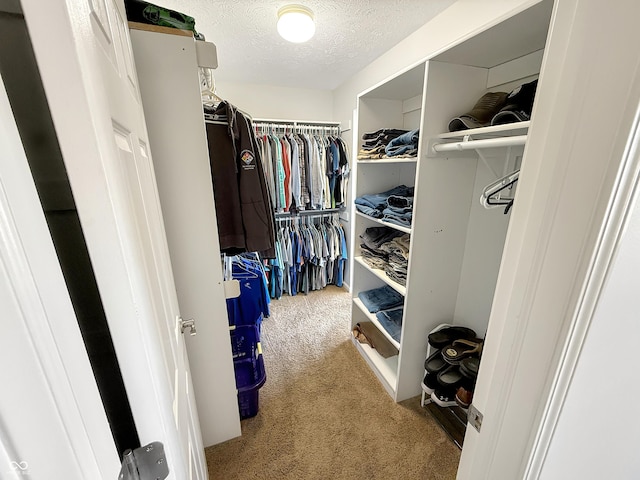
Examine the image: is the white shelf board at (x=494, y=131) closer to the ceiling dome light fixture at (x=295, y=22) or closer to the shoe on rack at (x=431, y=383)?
the ceiling dome light fixture at (x=295, y=22)

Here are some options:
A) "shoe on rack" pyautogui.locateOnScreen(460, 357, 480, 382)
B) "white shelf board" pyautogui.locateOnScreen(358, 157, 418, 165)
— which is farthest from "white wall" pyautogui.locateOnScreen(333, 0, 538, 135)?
"shoe on rack" pyautogui.locateOnScreen(460, 357, 480, 382)

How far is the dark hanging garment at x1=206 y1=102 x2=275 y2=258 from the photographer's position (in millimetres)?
1344

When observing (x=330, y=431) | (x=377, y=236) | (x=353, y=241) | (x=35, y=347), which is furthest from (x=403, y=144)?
(x=330, y=431)

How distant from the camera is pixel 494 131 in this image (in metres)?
1.00

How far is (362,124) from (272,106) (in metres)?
1.64

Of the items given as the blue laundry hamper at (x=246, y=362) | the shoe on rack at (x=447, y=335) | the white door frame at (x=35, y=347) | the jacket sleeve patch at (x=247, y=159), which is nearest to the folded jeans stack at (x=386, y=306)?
the shoe on rack at (x=447, y=335)

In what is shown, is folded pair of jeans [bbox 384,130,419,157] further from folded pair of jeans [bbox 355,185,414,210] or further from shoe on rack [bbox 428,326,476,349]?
shoe on rack [bbox 428,326,476,349]

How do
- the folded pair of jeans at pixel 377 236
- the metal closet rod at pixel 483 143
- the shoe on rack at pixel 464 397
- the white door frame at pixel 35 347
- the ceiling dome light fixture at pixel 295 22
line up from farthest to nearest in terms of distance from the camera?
the folded pair of jeans at pixel 377 236 < the ceiling dome light fixture at pixel 295 22 < the shoe on rack at pixel 464 397 < the metal closet rod at pixel 483 143 < the white door frame at pixel 35 347

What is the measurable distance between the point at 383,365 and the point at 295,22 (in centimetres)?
233

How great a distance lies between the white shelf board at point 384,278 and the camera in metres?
1.58

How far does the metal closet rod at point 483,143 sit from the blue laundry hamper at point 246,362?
1413 mm

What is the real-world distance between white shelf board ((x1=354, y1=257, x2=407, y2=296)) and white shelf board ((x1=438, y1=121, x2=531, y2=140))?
0.86 metres

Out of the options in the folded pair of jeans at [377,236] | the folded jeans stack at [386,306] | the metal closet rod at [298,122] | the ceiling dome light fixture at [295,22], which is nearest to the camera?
the ceiling dome light fixture at [295,22]

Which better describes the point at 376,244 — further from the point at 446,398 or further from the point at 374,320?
the point at 446,398
